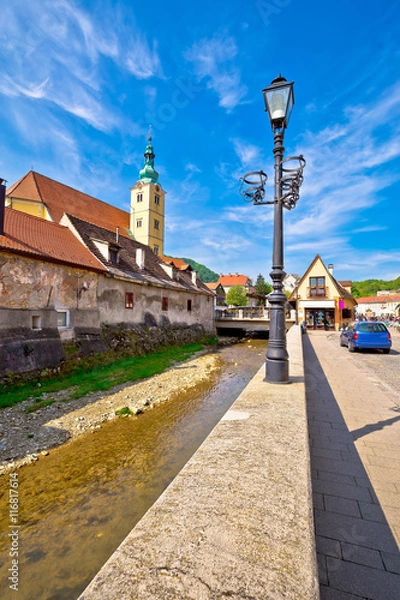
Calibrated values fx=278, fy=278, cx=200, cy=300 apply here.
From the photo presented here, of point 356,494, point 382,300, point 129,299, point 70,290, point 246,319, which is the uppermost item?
point 382,300

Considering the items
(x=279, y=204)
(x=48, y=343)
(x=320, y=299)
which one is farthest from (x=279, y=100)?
(x=320, y=299)

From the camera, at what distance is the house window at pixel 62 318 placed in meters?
11.7


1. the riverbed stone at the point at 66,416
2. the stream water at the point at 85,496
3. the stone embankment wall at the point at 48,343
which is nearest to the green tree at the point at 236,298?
the stone embankment wall at the point at 48,343

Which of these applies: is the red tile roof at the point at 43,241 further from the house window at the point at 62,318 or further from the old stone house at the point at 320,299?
the old stone house at the point at 320,299

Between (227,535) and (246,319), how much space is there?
92.7ft

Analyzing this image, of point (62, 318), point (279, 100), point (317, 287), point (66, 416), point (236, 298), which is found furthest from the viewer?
point (236, 298)

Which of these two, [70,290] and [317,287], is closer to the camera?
[70,290]

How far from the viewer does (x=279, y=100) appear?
16.2 ft

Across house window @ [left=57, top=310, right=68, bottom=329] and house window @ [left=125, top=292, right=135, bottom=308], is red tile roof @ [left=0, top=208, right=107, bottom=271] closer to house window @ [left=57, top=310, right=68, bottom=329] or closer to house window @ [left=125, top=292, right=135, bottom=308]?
house window @ [left=57, top=310, right=68, bottom=329]

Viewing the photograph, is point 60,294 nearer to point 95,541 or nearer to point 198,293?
point 95,541

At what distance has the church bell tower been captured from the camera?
40656mm

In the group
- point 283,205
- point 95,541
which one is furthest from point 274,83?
point 95,541

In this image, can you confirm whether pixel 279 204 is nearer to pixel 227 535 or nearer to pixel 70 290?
pixel 227 535

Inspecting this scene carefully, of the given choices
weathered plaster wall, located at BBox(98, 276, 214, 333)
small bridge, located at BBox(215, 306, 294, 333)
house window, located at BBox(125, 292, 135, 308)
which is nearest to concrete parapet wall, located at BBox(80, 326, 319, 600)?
weathered plaster wall, located at BBox(98, 276, 214, 333)
